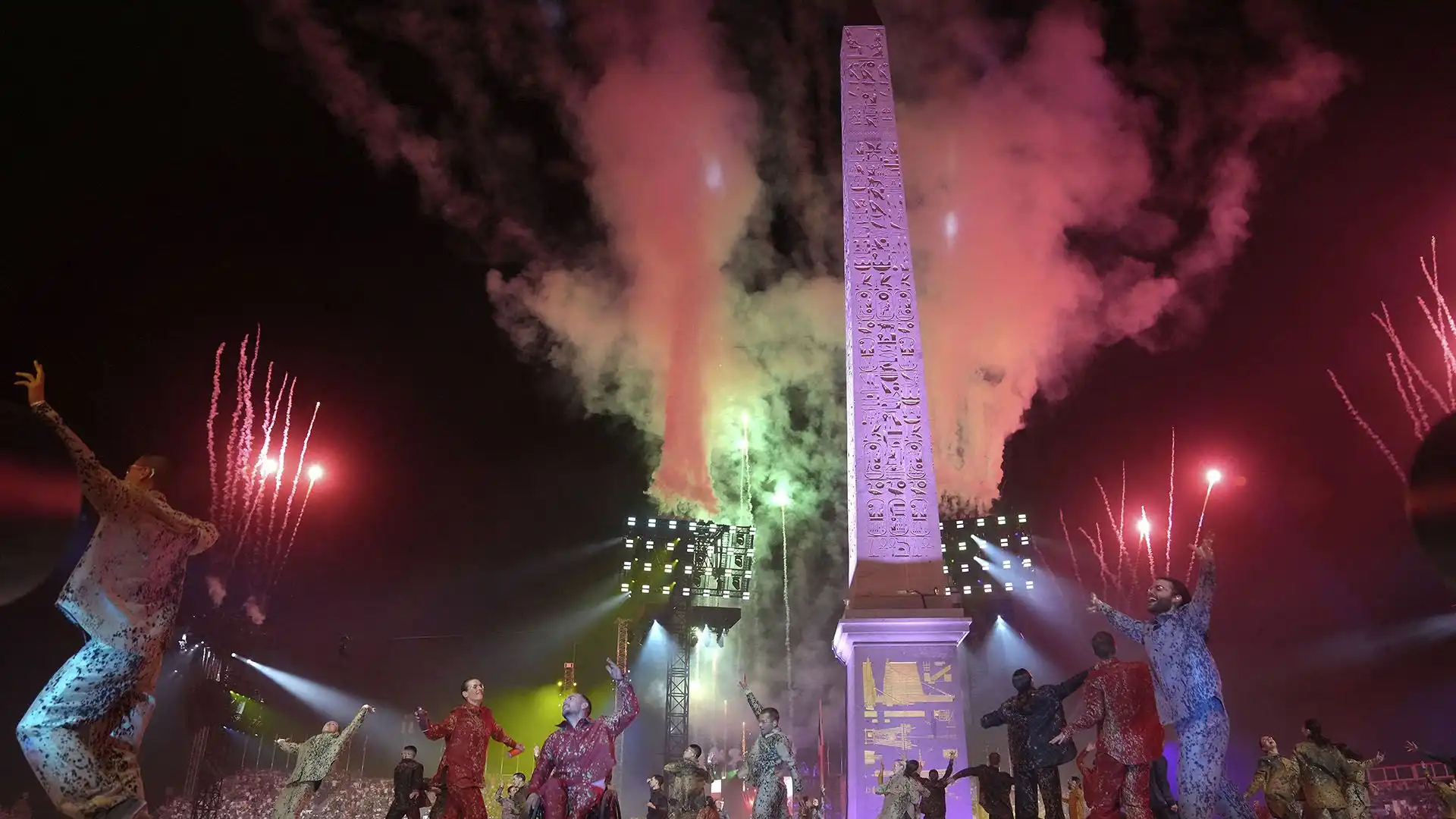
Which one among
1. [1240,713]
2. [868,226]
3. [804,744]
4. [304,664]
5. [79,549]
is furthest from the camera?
[804,744]

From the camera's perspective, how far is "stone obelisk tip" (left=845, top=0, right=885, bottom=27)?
58.2 feet

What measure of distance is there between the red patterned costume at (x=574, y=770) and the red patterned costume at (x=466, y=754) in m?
0.56

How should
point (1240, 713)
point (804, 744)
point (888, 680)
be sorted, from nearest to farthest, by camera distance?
1. point (888, 680)
2. point (1240, 713)
3. point (804, 744)

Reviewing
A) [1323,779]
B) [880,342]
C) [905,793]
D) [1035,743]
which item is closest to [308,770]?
[905,793]

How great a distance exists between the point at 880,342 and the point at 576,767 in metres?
10.1

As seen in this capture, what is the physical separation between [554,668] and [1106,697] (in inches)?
1168

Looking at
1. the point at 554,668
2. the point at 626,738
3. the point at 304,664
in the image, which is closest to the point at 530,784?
the point at 626,738

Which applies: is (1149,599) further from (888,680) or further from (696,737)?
(696,737)

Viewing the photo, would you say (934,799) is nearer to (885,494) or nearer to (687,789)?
(687,789)

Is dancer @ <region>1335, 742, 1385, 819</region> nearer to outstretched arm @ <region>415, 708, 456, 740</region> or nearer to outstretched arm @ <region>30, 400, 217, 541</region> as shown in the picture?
outstretched arm @ <region>415, 708, 456, 740</region>

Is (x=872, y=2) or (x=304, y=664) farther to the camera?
(x=304, y=664)

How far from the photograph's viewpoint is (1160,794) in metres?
5.34

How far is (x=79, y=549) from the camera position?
546 inches

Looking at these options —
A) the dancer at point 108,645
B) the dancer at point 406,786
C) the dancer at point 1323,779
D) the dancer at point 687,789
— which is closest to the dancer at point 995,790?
the dancer at point 1323,779
